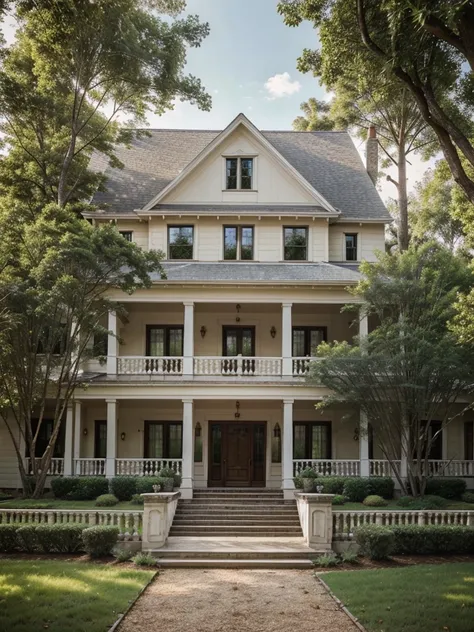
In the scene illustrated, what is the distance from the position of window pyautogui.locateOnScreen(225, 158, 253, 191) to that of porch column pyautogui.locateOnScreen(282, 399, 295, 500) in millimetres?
9458

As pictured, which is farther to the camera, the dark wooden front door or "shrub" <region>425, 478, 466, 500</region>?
the dark wooden front door

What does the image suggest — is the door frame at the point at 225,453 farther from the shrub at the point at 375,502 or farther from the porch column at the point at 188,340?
the shrub at the point at 375,502

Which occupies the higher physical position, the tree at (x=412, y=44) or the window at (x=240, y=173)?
the window at (x=240, y=173)

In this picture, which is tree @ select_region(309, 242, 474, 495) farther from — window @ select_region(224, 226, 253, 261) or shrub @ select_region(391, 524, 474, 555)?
window @ select_region(224, 226, 253, 261)

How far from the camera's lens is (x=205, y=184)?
85.3ft

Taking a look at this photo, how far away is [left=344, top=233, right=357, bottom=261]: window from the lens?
26578 millimetres

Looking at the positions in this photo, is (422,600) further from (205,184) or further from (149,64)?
(149,64)

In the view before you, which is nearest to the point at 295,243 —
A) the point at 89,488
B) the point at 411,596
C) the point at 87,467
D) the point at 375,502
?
the point at 375,502

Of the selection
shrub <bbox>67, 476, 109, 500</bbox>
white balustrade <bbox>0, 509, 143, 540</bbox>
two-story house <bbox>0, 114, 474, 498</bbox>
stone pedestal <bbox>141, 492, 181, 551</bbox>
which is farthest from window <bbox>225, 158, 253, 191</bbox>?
white balustrade <bbox>0, 509, 143, 540</bbox>

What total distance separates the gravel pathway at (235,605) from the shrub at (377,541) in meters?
1.75

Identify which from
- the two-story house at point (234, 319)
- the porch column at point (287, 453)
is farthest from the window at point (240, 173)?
the porch column at point (287, 453)

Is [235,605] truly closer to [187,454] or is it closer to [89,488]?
[187,454]

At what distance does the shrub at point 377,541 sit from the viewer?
1484 cm

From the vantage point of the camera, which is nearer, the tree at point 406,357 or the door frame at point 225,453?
the tree at point 406,357
